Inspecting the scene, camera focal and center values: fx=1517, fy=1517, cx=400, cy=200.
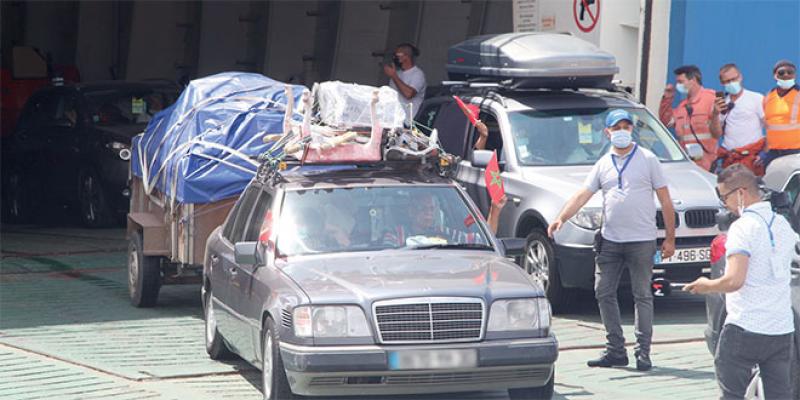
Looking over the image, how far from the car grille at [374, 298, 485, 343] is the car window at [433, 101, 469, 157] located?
5.60 metres

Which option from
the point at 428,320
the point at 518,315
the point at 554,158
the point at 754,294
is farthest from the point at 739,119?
the point at 754,294

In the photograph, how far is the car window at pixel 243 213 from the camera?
10211 millimetres

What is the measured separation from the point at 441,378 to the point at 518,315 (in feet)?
1.98

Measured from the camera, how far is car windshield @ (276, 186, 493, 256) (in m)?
9.38

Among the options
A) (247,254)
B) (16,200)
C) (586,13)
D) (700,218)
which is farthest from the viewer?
(16,200)

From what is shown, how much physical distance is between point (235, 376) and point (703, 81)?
26.2 feet

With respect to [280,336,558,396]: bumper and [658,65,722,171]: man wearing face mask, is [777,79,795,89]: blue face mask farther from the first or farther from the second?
[280,336,558,396]: bumper

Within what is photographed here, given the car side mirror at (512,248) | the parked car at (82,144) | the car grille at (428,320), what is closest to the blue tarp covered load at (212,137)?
the car side mirror at (512,248)

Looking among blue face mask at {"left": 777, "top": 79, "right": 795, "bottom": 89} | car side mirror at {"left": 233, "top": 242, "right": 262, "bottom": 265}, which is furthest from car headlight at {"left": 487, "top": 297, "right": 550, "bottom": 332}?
blue face mask at {"left": 777, "top": 79, "right": 795, "bottom": 89}

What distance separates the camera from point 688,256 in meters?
12.1

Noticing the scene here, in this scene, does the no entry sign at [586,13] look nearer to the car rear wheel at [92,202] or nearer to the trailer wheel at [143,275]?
the car rear wheel at [92,202]

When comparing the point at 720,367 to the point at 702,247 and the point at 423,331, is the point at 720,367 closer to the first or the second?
the point at 423,331

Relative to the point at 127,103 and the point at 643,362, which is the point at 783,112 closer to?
the point at 643,362

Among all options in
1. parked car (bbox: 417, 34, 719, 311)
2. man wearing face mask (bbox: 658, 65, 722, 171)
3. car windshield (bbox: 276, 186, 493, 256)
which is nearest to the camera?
car windshield (bbox: 276, 186, 493, 256)
